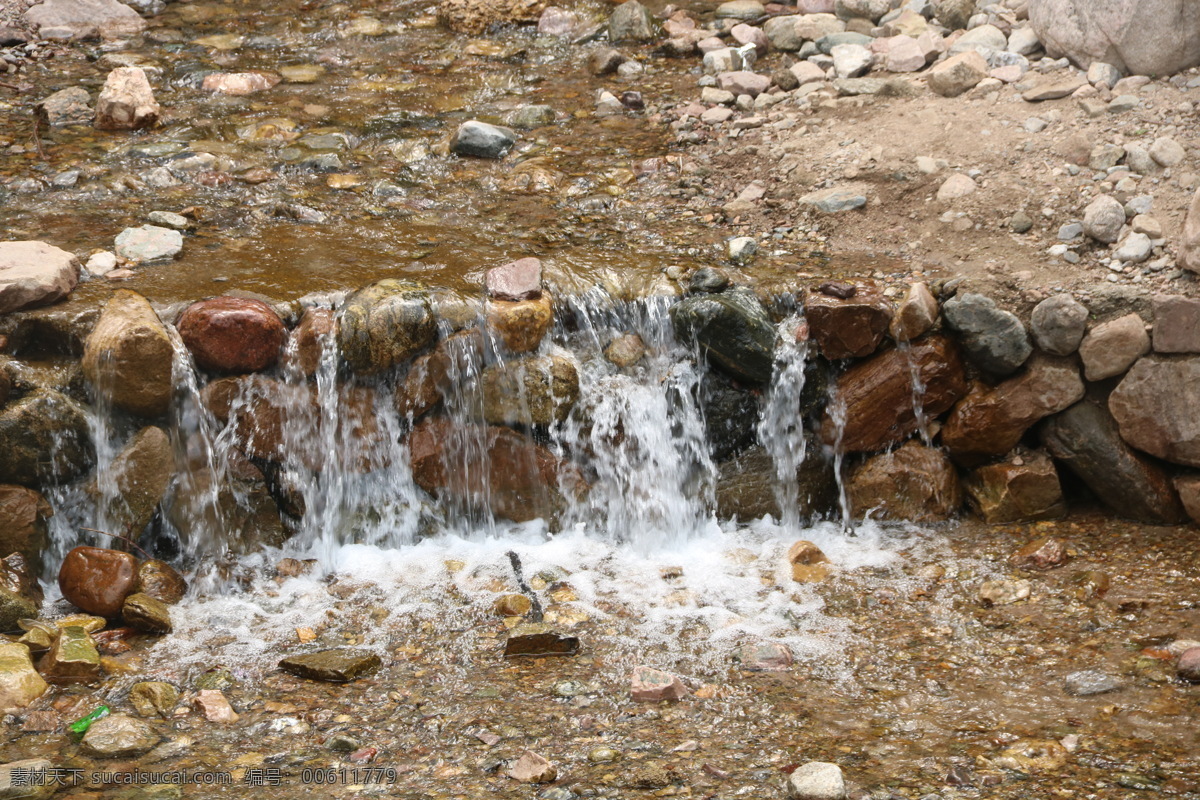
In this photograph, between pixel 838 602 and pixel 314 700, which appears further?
pixel 838 602

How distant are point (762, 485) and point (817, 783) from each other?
229cm

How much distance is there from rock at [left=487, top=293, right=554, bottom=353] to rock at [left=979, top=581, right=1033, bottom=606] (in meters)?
2.22

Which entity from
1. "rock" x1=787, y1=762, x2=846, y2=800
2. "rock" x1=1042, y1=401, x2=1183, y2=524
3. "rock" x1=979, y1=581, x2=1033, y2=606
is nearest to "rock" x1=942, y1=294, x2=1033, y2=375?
"rock" x1=1042, y1=401, x2=1183, y2=524

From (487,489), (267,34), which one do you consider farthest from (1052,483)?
(267,34)

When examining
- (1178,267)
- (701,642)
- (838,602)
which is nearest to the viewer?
(701,642)

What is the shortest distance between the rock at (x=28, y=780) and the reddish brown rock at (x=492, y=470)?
2.16m

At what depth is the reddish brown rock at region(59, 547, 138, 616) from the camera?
12.8 ft

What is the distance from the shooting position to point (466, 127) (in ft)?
21.2

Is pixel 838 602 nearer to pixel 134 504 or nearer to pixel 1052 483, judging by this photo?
pixel 1052 483

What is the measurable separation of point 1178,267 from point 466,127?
4074 mm

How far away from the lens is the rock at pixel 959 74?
611cm

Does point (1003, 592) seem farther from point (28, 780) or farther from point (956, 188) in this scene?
point (28, 780)

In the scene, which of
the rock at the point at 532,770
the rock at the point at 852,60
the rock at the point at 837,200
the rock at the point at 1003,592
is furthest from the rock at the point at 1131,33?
the rock at the point at 532,770

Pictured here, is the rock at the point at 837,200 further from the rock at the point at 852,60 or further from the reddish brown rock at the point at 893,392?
the rock at the point at 852,60
